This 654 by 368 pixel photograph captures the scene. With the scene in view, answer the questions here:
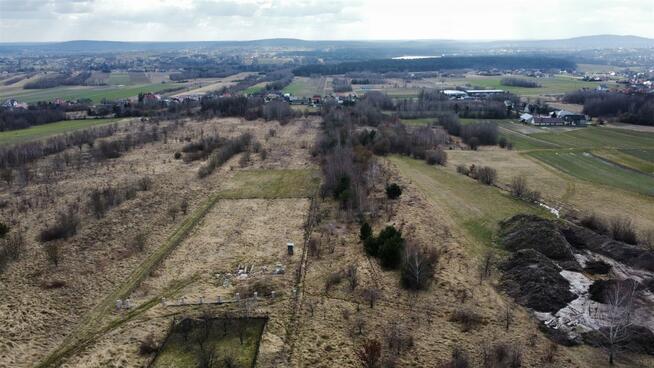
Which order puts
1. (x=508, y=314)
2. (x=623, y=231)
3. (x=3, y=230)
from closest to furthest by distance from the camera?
1. (x=508, y=314)
2. (x=623, y=231)
3. (x=3, y=230)

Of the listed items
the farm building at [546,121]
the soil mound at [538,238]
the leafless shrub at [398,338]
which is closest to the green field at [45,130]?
the leafless shrub at [398,338]

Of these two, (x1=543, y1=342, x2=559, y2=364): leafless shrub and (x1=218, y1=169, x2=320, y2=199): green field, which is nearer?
(x1=543, y1=342, x2=559, y2=364): leafless shrub

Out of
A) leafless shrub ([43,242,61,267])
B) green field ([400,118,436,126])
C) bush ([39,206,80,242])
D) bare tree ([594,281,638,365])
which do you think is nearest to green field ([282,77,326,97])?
green field ([400,118,436,126])

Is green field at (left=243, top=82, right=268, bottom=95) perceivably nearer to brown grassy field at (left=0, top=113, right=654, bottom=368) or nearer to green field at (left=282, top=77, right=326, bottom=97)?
green field at (left=282, top=77, right=326, bottom=97)

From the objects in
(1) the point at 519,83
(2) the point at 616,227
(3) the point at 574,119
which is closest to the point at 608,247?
(2) the point at 616,227

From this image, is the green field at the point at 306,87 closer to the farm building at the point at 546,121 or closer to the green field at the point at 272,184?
the farm building at the point at 546,121

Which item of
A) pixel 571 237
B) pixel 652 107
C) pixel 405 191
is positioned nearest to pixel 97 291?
pixel 405 191

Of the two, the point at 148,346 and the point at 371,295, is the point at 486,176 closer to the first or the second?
the point at 371,295
